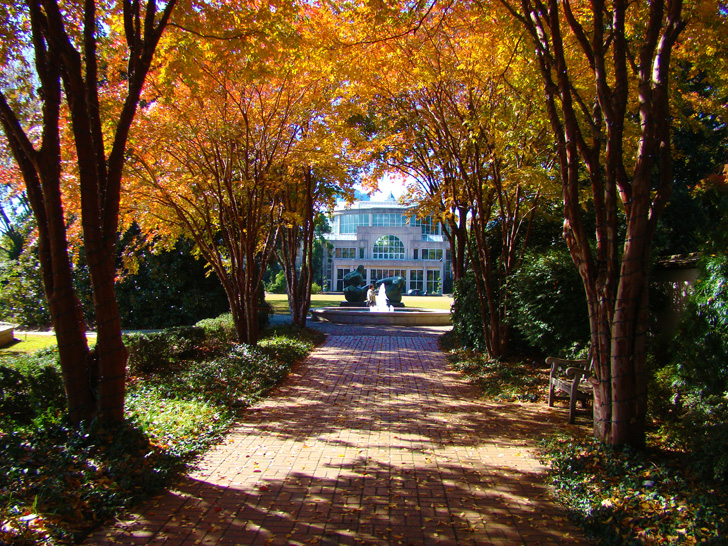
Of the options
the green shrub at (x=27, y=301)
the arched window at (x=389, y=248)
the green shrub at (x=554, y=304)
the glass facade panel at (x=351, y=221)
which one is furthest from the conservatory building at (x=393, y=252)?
the green shrub at (x=554, y=304)

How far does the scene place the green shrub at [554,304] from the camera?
8.55m

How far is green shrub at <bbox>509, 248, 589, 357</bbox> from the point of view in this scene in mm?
8547

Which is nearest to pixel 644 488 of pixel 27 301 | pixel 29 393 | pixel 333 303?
pixel 29 393

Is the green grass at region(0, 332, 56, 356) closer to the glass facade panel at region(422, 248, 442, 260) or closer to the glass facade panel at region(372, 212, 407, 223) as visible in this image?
the glass facade panel at region(372, 212, 407, 223)

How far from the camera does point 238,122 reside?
957cm

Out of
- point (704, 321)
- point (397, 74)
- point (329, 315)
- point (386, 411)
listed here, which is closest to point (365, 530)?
point (386, 411)

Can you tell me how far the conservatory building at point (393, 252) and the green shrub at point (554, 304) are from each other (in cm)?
4628

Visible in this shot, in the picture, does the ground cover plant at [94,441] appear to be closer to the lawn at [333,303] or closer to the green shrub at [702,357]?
the green shrub at [702,357]

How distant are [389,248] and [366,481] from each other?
53346 mm

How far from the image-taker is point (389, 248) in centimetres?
5734

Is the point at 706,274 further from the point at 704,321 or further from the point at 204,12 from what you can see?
the point at 204,12

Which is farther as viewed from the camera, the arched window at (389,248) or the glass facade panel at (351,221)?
the glass facade panel at (351,221)

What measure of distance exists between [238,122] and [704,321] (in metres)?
8.41

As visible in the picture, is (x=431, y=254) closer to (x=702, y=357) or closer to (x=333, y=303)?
(x=333, y=303)
